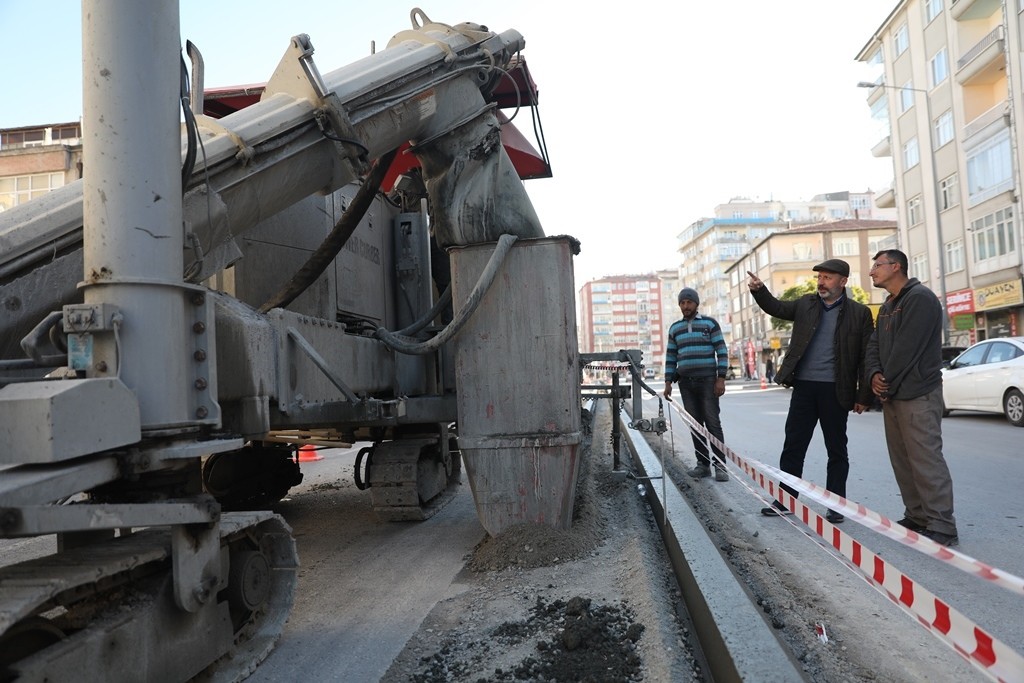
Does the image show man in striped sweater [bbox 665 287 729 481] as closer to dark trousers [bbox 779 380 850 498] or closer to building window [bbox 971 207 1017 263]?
dark trousers [bbox 779 380 850 498]

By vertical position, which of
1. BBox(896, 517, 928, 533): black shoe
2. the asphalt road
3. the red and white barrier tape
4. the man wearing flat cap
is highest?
the man wearing flat cap

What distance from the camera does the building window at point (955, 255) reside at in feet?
101

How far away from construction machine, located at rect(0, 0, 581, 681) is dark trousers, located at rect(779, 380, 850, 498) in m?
2.02

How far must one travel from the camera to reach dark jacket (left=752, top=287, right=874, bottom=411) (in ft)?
17.7

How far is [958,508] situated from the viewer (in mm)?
5820

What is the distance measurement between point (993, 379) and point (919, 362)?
998cm

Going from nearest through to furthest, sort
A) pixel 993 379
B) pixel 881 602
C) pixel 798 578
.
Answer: pixel 881 602
pixel 798 578
pixel 993 379

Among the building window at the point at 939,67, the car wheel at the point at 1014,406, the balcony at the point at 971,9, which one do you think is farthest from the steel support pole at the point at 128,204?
the building window at the point at 939,67

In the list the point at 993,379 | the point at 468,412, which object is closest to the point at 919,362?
the point at 468,412

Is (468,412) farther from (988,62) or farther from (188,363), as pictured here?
(988,62)

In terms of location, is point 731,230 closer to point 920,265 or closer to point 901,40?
point 901,40

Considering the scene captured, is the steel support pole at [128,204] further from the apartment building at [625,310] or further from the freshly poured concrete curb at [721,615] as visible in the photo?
the apartment building at [625,310]

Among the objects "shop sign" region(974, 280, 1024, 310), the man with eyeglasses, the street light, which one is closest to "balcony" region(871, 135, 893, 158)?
the street light

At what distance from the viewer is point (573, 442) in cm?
465
